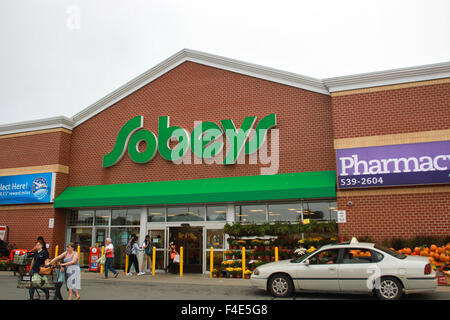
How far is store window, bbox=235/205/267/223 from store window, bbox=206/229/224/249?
1.05 meters

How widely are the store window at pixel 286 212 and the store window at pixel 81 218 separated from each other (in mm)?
9734

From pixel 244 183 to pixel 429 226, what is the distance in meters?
7.37

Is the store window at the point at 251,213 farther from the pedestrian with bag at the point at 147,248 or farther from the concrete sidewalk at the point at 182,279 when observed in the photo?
the pedestrian with bag at the point at 147,248

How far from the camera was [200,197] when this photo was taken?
17.8m

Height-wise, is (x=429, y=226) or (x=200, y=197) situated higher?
(x=200, y=197)

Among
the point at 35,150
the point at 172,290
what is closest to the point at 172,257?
the point at 172,290

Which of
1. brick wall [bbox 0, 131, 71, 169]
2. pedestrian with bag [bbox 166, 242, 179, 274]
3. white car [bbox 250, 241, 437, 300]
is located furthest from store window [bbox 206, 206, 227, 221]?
brick wall [bbox 0, 131, 71, 169]

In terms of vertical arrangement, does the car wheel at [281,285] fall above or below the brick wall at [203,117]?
below

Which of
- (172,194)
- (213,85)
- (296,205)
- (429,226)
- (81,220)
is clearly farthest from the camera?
(81,220)

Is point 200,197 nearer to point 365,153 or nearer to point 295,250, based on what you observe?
point 295,250

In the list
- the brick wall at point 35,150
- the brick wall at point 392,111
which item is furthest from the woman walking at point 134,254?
the brick wall at point 392,111

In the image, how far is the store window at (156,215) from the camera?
63.6 feet

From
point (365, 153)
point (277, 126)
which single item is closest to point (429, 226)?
point (365, 153)

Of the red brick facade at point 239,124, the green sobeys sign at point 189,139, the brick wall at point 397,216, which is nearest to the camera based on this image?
the brick wall at point 397,216
